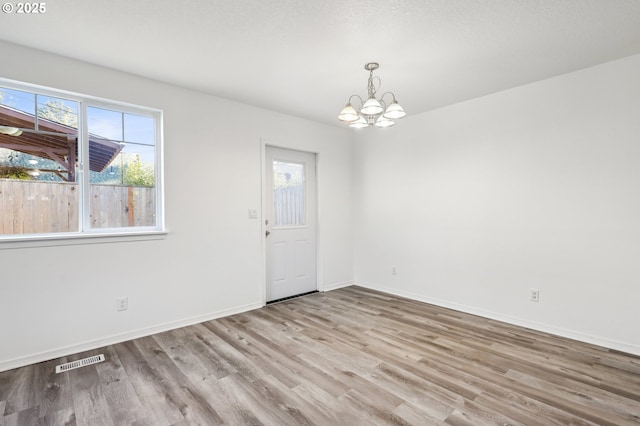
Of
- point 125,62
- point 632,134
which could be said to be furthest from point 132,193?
point 632,134

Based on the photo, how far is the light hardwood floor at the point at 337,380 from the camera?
1.93 meters

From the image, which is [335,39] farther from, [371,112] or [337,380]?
[337,380]

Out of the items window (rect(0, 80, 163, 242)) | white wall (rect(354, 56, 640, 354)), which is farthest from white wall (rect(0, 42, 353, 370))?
white wall (rect(354, 56, 640, 354))

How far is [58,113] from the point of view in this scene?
280 centimetres

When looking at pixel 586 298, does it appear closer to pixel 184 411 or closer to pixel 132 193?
pixel 184 411

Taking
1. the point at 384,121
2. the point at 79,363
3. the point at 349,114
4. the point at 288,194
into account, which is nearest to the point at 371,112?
the point at 349,114

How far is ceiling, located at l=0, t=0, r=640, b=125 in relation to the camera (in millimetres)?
2049

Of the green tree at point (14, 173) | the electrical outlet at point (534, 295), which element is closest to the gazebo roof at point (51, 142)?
the green tree at point (14, 173)

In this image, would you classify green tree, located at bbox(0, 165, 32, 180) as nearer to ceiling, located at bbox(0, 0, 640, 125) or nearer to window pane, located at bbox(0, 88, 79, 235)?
window pane, located at bbox(0, 88, 79, 235)

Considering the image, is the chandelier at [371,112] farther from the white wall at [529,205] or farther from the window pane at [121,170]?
the window pane at [121,170]

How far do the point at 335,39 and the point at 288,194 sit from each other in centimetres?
242

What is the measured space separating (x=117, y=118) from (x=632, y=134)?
186 inches

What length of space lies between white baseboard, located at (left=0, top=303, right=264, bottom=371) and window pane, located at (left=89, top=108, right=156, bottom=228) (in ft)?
3.45

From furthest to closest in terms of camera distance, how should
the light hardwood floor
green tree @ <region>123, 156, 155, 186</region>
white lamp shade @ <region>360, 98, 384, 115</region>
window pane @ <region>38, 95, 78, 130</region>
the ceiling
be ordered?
green tree @ <region>123, 156, 155, 186</region>
window pane @ <region>38, 95, 78, 130</region>
white lamp shade @ <region>360, 98, 384, 115</region>
the ceiling
the light hardwood floor
